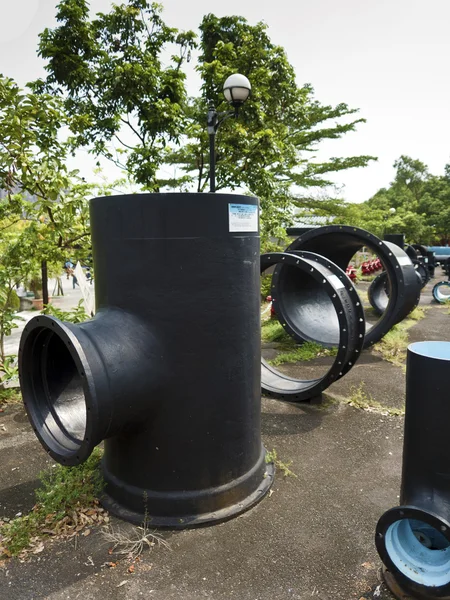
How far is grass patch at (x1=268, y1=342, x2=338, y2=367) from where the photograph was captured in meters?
6.93

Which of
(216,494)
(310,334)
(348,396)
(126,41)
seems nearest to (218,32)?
(126,41)

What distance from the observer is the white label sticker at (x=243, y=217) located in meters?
2.85

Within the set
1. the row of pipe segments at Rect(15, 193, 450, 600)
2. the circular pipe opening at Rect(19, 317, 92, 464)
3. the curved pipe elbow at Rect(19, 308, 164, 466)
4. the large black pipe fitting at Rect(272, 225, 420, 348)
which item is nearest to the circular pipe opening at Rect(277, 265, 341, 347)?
the large black pipe fitting at Rect(272, 225, 420, 348)

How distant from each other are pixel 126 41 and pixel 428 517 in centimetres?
1205

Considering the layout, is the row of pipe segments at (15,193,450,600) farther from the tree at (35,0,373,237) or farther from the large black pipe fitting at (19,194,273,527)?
the tree at (35,0,373,237)

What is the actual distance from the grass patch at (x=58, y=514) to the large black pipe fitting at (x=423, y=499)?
1.88m

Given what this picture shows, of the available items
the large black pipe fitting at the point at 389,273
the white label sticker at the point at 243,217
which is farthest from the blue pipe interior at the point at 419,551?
the large black pipe fitting at the point at 389,273

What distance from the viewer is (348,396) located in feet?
17.3

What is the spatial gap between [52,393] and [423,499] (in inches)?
102

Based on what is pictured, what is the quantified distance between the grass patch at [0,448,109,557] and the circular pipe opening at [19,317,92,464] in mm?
425

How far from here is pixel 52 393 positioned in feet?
10.8

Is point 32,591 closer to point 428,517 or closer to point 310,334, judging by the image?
point 428,517

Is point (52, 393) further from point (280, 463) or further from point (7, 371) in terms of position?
point (7, 371)

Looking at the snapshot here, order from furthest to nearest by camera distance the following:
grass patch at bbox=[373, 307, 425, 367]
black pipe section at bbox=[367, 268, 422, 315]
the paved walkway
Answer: black pipe section at bbox=[367, 268, 422, 315] < grass patch at bbox=[373, 307, 425, 367] < the paved walkway
